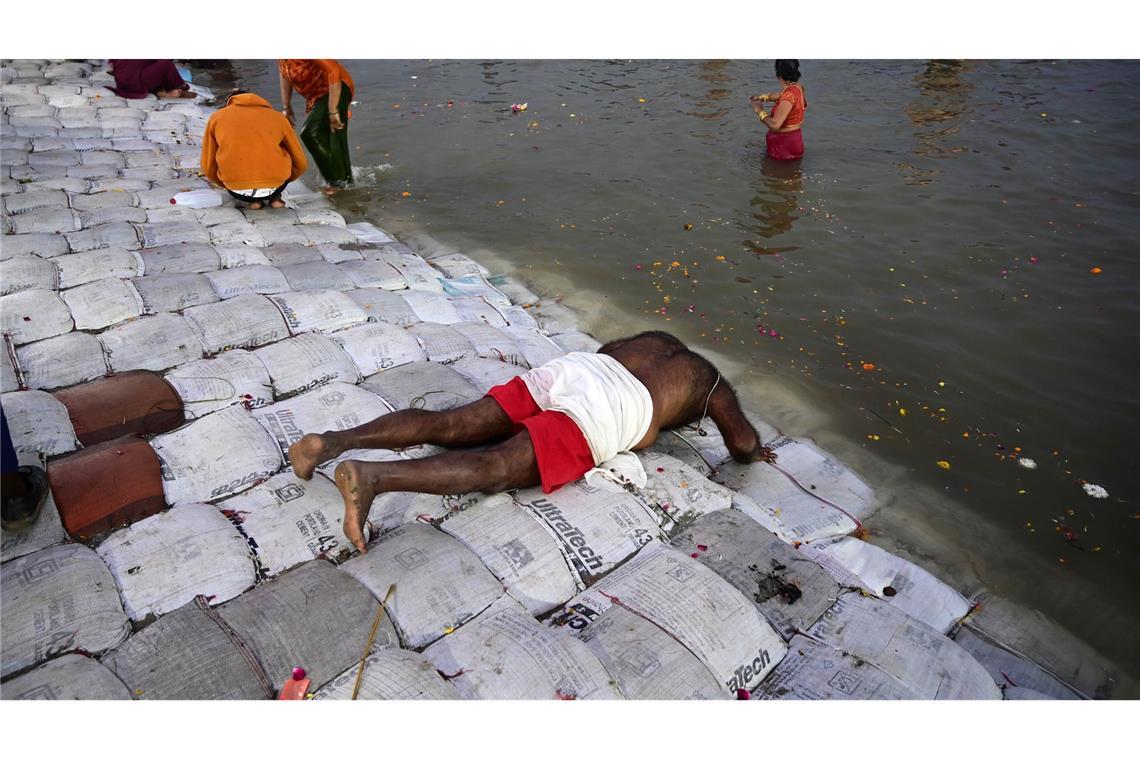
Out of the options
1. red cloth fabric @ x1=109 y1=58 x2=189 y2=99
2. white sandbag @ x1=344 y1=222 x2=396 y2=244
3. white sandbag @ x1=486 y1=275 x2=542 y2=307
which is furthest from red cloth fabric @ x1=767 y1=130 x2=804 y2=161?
red cloth fabric @ x1=109 y1=58 x2=189 y2=99

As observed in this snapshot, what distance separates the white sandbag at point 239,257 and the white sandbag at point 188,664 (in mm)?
2684

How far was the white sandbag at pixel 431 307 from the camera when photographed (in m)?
3.96

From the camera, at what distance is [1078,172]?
20.6ft

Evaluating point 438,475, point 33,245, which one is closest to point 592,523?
point 438,475

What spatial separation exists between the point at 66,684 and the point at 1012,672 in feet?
8.80

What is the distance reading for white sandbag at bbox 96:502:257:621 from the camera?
1983 mm

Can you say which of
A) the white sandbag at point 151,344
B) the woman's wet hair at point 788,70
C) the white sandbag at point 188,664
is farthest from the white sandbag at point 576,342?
the woman's wet hair at point 788,70

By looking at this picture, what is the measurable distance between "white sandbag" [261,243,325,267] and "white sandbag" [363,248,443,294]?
316 millimetres

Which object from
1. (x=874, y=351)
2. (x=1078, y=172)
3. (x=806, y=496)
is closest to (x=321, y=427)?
(x=806, y=496)

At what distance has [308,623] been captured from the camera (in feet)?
6.29

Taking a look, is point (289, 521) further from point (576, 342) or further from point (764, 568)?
point (576, 342)

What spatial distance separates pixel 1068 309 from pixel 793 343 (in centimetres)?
177

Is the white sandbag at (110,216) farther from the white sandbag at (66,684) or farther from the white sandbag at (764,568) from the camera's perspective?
the white sandbag at (764,568)

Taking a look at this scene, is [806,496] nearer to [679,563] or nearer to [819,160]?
[679,563]
